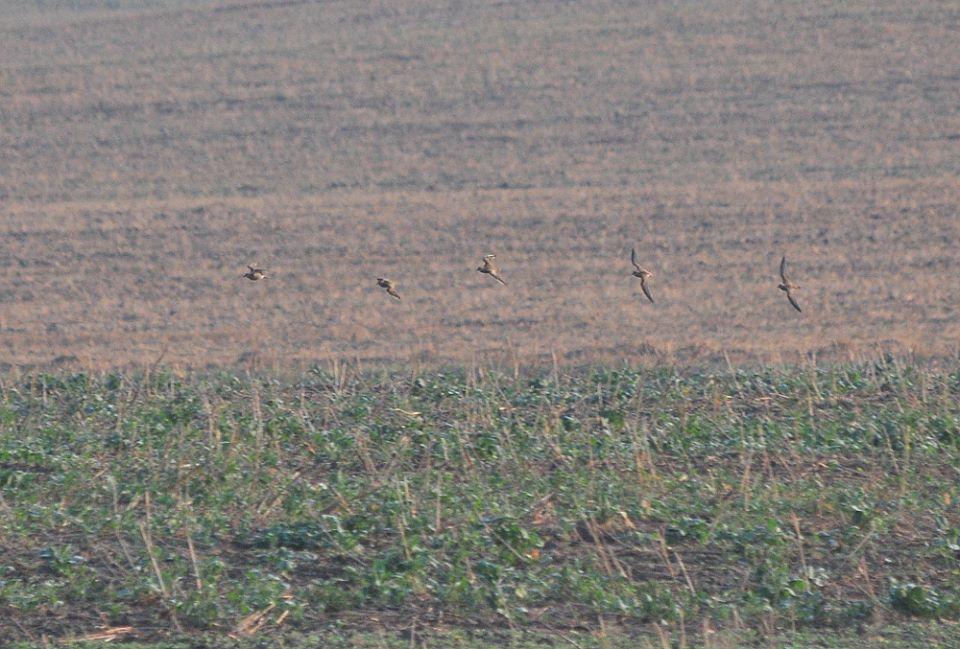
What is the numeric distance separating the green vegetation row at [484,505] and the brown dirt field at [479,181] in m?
3.79

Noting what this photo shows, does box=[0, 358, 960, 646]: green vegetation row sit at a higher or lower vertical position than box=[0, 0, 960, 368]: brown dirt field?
higher

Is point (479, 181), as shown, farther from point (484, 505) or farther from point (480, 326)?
point (484, 505)

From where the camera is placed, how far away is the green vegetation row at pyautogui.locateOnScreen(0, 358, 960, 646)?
20.1 ft

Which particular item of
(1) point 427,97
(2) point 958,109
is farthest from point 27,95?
(2) point 958,109

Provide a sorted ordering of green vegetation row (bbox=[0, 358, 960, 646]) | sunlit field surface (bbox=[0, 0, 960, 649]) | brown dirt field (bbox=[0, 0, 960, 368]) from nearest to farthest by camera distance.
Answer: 1. green vegetation row (bbox=[0, 358, 960, 646])
2. sunlit field surface (bbox=[0, 0, 960, 649])
3. brown dirt field (bbox=[0, 0, 960, 368])

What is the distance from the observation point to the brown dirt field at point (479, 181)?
1844 centimetres

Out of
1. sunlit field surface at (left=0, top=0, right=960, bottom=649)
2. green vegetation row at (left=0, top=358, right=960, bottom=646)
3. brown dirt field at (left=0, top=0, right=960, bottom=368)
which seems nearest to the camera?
green vegetation row at (left=0, top=358, right=960, bottom=646)

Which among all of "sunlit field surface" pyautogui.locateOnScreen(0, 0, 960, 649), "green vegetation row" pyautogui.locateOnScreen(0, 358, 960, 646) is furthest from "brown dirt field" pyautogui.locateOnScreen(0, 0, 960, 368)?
"green vegetation row" pyautogui.locateOnScreen(0, 358, 960, 646)

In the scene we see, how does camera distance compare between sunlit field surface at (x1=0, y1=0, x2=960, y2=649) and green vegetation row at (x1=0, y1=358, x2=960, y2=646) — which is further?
sunlit field surface at (x1=0, y1=0, x2=960, y2=649)

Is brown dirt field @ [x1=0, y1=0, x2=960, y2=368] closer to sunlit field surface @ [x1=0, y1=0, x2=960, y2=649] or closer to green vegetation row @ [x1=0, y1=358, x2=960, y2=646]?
sunlit field surface @ [x1=0, y1=0, x2=960, y2=649]

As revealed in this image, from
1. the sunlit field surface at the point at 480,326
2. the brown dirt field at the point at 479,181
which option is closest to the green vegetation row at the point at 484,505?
the sunlit field surface at the point at 480,326

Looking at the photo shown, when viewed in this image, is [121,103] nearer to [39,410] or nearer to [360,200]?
[360,200]

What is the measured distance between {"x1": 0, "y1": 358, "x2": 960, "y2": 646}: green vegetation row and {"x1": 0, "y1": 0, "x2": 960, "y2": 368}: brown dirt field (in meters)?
3.79

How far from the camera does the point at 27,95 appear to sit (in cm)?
3616
